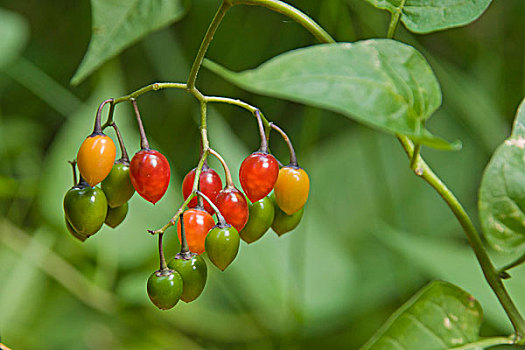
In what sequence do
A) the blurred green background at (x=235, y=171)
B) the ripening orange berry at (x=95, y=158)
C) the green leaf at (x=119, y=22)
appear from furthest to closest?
the blurred green background at (x=235, y=171) < the green leaf at (x=119, y=22) < the ripening orange berry at (x=95, y=158)

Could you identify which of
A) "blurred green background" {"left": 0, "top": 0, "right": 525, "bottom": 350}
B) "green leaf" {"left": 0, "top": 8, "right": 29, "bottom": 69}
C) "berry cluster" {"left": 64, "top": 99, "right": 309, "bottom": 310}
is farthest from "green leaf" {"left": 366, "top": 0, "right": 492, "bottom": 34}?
"green leaf" {"left": 0, "top": 8, "right": 29, "bottom": 69}

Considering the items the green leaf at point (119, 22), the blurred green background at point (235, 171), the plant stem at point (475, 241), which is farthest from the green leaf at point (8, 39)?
the plant stem at point (475, 241)

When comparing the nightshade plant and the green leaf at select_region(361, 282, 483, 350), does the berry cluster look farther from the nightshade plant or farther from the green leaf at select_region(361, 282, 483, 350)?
the green leaf at select_region(361, 282, 483, 350)

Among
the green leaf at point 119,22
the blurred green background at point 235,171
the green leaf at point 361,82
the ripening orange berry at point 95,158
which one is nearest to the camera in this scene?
the green leaf at point 361,82

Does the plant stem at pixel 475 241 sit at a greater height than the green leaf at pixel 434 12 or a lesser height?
lesser

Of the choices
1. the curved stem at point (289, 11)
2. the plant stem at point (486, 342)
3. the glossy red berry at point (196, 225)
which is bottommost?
the plant stem at point (486, 342)

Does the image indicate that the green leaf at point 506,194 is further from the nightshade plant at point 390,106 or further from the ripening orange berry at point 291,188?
the ripening orange berry at point 291,188

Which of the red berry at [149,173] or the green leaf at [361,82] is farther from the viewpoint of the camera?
the red berry at [149,173]

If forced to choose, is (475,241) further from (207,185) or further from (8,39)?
(8,39)

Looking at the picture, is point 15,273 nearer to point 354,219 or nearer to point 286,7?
point 354,219
